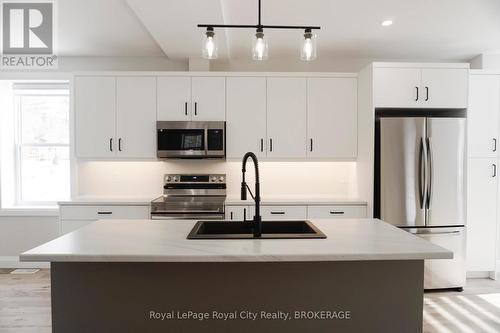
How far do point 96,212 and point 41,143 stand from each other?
1528 millimetres

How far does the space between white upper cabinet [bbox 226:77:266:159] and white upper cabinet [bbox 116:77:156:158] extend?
0.88 meters

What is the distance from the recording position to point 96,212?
3508 millimetres

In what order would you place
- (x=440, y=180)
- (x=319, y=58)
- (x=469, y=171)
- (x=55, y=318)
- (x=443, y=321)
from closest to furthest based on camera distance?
(x=55, y=318)
(x=443, y=321)
(x=440, y=180)
(x=469, y=171)
(x=319, y=58)

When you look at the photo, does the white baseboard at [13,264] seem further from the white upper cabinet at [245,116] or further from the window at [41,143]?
the white upper cabinet at [245,116]

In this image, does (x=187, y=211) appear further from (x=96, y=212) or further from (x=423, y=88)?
(x=423, y=88)

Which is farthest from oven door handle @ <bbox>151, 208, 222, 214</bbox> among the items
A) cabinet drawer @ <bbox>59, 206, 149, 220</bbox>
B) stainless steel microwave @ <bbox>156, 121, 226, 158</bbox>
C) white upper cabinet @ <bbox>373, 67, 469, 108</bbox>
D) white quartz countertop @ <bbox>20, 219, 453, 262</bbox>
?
white upper cabinet @ <bbox>373, 67, 469, 108</bbox>

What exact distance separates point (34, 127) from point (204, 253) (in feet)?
12.9

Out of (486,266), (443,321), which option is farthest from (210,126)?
(486,266)

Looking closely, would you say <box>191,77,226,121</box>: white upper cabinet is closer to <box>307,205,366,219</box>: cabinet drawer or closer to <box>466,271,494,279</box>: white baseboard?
<box>307,205,366,219</box>: cabinet drawer

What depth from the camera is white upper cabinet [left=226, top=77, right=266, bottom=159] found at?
3725 millimetres

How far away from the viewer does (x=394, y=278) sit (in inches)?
67.9

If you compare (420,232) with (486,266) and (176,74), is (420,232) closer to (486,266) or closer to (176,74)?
(486,266)

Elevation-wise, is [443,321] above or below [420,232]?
below

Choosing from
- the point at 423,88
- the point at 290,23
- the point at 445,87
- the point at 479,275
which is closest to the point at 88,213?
the point at 290,23
